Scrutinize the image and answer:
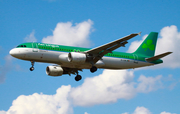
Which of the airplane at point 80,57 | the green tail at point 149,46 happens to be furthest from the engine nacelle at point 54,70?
the green tail at point 149,46

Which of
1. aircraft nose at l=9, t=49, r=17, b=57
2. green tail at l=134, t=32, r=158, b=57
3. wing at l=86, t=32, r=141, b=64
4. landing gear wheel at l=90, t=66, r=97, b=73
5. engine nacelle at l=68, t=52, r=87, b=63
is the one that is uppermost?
green tail at l=134, t=32, r=158, b=57

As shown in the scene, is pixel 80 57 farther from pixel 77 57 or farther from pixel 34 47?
pixel 34 47

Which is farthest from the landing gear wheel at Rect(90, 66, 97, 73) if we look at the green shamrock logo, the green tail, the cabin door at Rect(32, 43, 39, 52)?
the green shamrock logo

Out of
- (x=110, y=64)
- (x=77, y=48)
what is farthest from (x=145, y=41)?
(x=77, y=48)

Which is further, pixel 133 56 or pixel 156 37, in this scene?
pixel 156 37

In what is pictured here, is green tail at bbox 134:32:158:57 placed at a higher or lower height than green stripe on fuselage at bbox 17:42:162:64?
higher

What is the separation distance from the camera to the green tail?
158 feet

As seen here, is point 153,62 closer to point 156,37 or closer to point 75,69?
point 156,37

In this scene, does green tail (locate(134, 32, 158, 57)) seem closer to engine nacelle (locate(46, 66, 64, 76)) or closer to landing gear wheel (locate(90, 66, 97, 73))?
landing gear wheel (locate(90, 66, 97, 73))

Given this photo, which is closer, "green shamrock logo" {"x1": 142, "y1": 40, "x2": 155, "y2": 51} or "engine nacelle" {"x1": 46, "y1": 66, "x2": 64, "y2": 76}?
"engine nacelle" {"x1": 46, "y1": 66, "x2": 64, "y2": 76}

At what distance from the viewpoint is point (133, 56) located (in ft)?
150

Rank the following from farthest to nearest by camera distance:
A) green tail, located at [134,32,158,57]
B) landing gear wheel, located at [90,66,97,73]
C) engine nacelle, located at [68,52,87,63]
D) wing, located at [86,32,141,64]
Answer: green tail, located at [134,32,158,57]
landing gear wheel, located at [90,66,97,73]
engine nacelle, located at [68,52,87,63]
wing, located at [86,32,141,64]

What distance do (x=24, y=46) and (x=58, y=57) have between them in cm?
486

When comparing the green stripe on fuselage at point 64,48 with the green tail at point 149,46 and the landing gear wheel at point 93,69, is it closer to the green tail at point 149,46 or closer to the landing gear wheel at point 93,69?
the green tail at point 149,46
